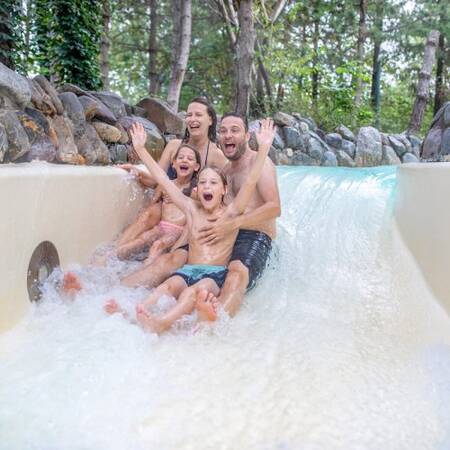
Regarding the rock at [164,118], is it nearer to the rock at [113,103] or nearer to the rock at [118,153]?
the rock at [113,103]

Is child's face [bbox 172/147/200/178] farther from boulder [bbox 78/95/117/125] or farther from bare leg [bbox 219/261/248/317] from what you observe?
boulder [bbox 78/95/117/125]

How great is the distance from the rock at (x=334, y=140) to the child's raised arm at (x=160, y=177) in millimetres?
6187

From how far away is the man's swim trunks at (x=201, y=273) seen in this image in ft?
6.68

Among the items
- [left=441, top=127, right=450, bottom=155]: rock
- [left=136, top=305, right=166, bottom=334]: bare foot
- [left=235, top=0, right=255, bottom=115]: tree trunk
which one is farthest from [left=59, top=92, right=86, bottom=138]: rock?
[left=235, top=0, right=255, bottom=115]: tree trunk

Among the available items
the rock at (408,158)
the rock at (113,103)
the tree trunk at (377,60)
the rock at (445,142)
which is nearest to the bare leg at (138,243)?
the rock at (113,103)

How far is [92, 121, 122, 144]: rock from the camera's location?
3.47 metres

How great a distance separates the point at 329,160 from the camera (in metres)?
7.73

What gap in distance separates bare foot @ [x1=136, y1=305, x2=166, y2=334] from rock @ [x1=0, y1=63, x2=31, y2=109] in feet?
4.22

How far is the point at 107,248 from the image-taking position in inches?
103

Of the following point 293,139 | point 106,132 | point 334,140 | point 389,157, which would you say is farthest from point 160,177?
point 389,157

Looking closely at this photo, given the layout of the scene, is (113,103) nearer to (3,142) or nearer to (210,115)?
(210,115)

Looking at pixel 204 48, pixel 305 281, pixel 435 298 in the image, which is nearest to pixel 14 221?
pixel 305 281

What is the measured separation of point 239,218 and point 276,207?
23 centimetres

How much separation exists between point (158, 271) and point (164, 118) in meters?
2.65
